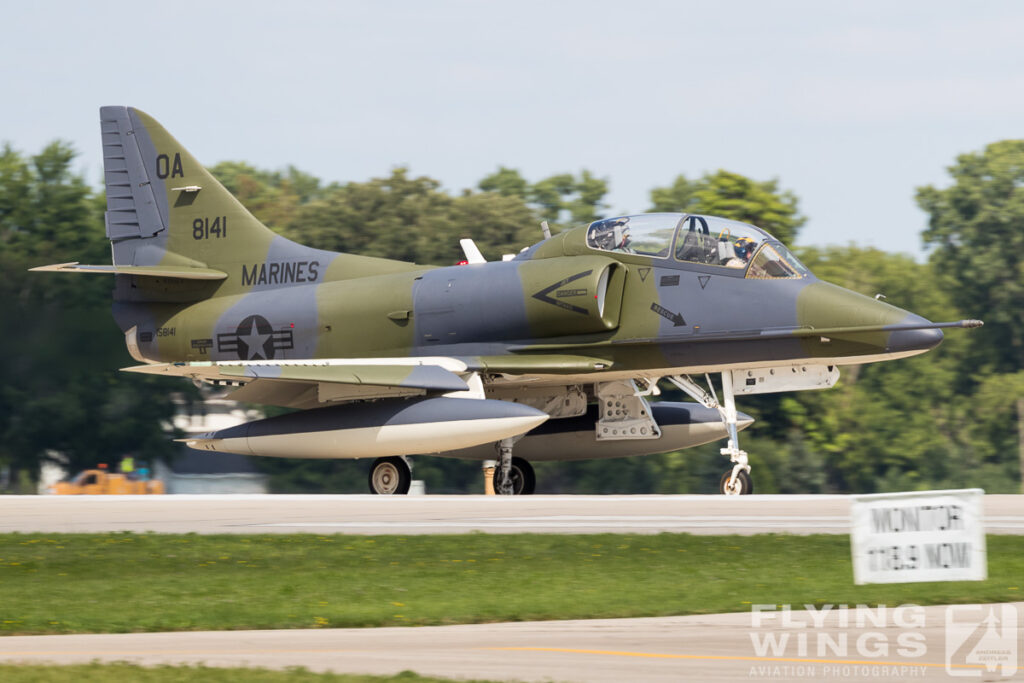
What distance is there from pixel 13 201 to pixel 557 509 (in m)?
37.2

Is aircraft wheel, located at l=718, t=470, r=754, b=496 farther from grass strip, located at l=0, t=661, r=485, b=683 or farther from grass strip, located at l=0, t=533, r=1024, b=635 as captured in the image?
grass strip, located at l=0, t=661, r=485, b=683

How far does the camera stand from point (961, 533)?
9852mm

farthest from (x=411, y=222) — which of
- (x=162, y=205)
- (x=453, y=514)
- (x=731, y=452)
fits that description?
(x=453, y=514)

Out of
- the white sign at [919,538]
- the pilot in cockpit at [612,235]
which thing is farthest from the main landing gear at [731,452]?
the white sign at [919,538]

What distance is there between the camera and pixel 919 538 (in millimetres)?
9930

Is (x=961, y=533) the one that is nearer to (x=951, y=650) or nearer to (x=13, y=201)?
(x=951, y=650)

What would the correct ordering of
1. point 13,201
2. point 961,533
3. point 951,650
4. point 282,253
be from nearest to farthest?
point 951,650 → point 961,533 → point 282,253 → point 13,201

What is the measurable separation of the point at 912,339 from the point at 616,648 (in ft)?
37.2

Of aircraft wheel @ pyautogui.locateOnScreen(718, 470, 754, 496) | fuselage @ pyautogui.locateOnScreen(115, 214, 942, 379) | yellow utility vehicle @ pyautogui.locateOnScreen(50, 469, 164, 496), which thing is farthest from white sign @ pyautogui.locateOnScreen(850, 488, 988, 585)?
yellow utility vehicle @ pyautogui.locateOnScreen(50, 469, 164, 496)

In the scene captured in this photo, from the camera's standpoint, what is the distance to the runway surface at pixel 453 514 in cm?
1488

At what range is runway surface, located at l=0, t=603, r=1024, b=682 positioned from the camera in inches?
311

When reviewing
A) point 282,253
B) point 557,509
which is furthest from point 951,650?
point 282,253

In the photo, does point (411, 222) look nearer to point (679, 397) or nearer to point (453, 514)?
point (679, 397)

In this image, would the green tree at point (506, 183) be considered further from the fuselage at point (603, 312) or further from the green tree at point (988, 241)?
the fuselage at point (603, 312)
